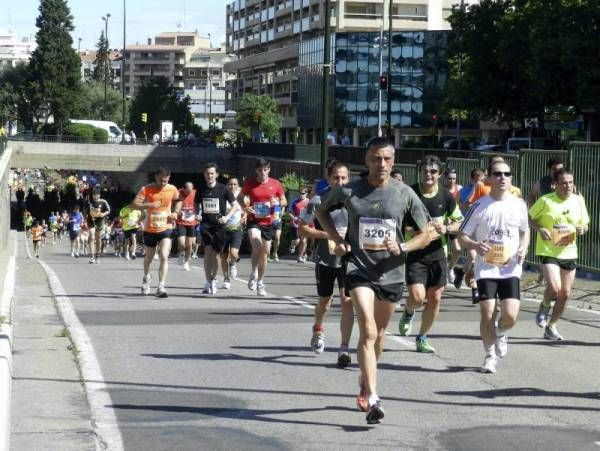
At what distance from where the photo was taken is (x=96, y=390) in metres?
9.77

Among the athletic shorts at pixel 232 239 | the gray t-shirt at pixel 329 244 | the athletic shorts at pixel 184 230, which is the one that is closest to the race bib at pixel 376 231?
the gray t-shirt at pixel 329 244

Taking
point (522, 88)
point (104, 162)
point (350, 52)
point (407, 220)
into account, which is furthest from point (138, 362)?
point (350, 52)

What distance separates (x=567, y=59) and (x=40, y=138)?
47486 millimetres

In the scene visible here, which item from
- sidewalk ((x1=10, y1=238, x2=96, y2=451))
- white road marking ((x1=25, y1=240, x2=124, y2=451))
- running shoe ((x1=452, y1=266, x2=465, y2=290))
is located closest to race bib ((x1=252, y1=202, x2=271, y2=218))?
running shoe ((x1=452, y1=266, x2=465, y2=290))

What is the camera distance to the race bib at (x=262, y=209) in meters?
18.0

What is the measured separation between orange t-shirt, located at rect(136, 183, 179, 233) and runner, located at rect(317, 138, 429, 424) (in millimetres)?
9528

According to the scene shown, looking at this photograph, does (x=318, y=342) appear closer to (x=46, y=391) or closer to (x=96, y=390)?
(x=96, y=390)

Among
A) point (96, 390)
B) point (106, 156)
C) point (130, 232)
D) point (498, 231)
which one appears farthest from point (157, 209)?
point (106, 156)

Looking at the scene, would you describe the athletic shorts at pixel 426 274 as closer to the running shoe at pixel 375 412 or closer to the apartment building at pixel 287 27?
the running shoe at pixel 375 412

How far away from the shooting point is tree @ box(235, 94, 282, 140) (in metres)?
107

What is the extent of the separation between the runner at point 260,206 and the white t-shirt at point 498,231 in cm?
690

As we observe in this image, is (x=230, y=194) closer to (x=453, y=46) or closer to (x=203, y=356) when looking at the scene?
(x=203, y=356)

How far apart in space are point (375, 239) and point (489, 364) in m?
2.60

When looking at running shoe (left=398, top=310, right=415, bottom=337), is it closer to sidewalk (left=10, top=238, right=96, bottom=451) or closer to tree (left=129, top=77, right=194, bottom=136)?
sidewalk (left=10, top=238, right=96, bottom=451)
